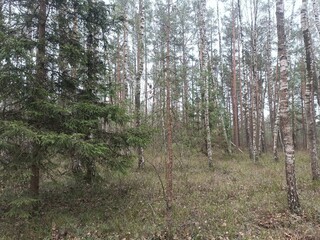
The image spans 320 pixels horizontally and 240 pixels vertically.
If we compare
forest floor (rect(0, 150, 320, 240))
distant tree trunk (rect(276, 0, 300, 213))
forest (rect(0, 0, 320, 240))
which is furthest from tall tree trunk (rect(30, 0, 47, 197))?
distant tree trunk (rect(276, 0, 300, 213))

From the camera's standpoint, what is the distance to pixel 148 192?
9133mm

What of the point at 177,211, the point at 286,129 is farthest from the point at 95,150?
the point at 286,129

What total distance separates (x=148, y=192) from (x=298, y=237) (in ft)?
15.1

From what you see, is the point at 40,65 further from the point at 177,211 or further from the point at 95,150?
the point at 177,211

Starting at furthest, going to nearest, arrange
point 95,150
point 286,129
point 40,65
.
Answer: point 286,129, point 40,65, point 95,150

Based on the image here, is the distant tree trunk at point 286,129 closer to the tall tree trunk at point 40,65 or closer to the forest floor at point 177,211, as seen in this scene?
the forest floor at point 177,211

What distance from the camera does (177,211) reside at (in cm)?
753

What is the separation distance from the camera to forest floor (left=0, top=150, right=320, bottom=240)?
644 cm

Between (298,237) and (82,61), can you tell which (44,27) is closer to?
(82,61)

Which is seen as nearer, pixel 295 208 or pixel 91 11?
pixel 295 208

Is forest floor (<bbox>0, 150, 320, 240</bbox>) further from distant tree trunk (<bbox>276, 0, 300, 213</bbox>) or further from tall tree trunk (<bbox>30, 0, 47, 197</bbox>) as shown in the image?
tall tree trunk (<bbox>30, 0, 47, 197</bbox>)

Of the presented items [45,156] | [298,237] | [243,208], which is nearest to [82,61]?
[45,156]

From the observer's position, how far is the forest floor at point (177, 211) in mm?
6441

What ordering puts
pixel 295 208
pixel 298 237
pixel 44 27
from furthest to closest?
pixel 44 27, pixel 295 208, pixel 298 237
